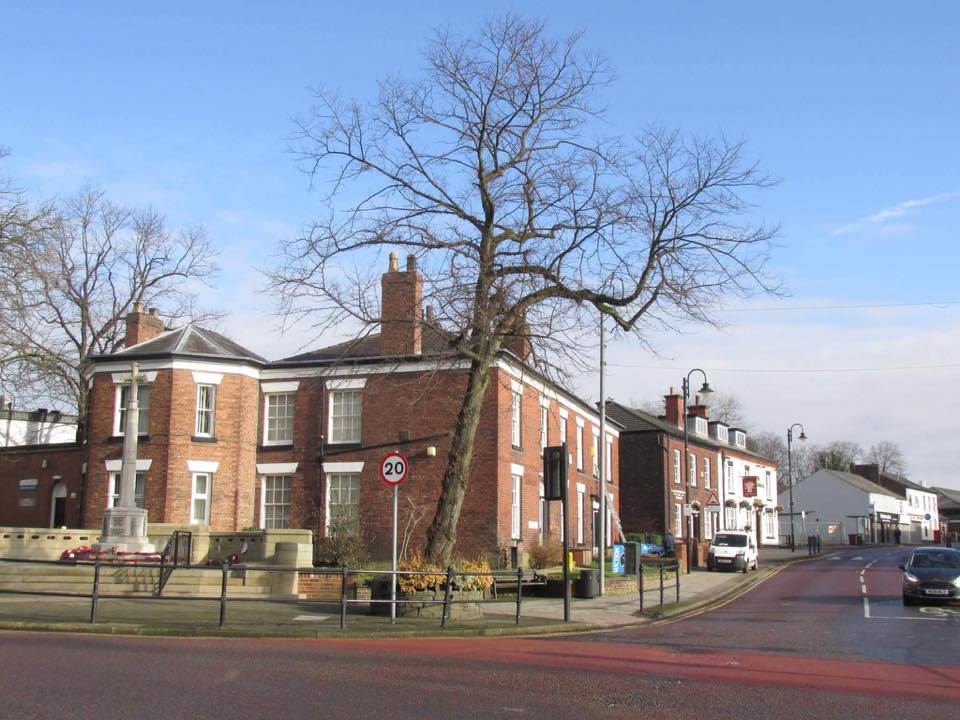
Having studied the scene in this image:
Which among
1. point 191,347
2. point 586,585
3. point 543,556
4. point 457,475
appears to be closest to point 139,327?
point 191,347

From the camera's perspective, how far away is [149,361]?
32.3 metres

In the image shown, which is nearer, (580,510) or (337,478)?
(337,478)

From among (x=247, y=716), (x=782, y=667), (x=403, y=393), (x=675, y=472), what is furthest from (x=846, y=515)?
(x=247, y=716)

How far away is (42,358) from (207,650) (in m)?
18.0

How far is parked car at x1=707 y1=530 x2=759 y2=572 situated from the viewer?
1495 inches

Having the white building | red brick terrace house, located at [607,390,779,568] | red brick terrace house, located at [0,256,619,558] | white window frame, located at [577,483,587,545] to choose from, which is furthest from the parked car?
the white building

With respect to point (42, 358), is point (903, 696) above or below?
below

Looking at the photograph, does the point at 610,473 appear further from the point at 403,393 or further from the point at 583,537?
the point at 403,393

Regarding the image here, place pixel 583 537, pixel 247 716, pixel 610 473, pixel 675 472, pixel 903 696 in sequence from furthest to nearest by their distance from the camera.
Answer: pixel 675 472, pixel 610 473, pixel 583 537, pixel 903 696, pixel 247 716

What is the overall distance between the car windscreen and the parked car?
13760 millimetres

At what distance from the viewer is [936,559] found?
24.1m

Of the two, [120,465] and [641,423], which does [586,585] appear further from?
[641,423]

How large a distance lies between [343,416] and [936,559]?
61.9 ft

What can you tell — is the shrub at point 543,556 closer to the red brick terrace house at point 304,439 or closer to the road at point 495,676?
the red brick terrace house at point 304,439
